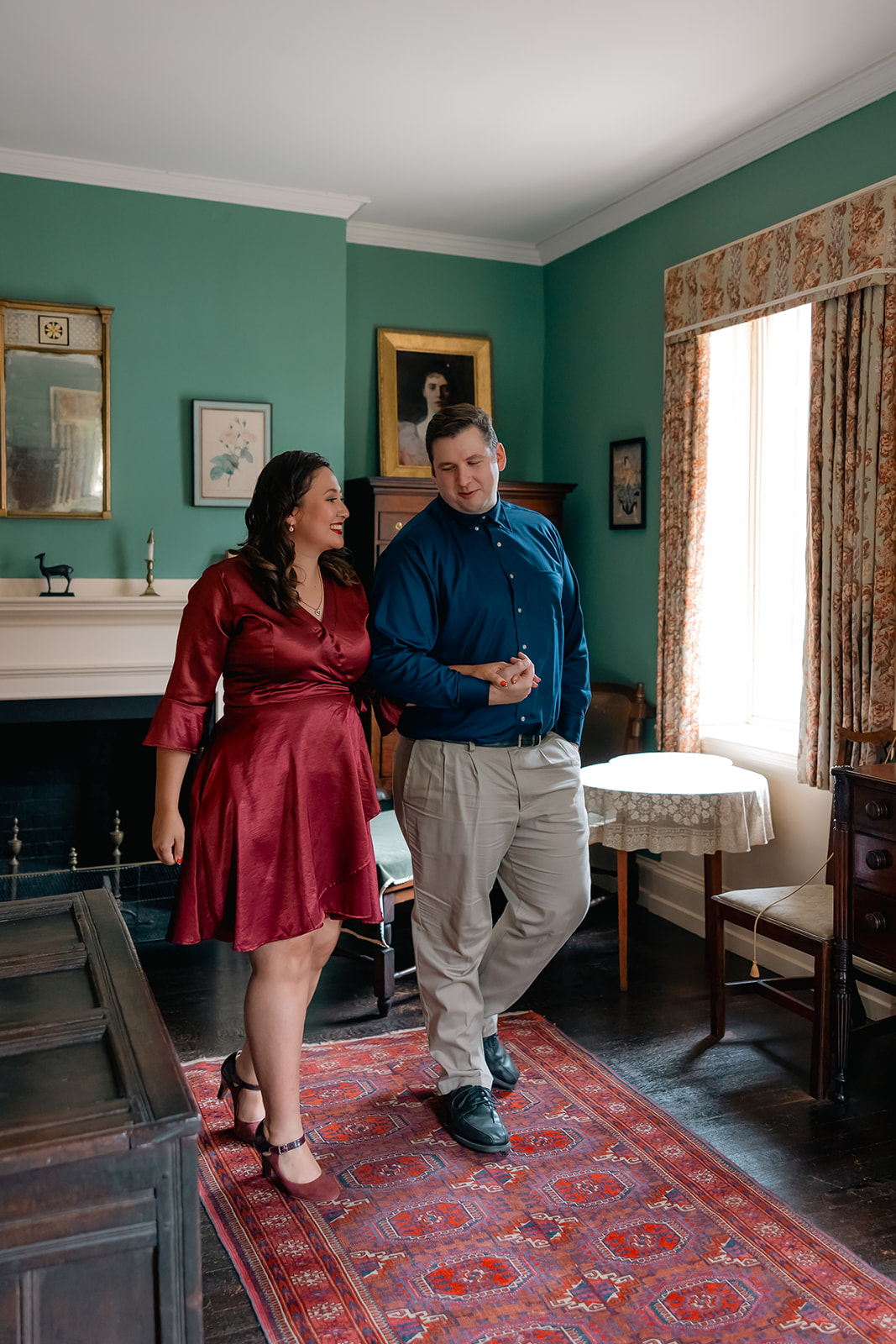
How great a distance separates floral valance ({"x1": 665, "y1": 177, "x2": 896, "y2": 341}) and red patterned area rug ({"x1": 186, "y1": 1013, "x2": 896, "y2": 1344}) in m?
2.62

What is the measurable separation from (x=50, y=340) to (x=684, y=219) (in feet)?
8.61

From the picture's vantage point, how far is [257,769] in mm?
2234

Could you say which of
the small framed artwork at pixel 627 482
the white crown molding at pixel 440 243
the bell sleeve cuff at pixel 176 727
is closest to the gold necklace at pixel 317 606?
the bell sleeve cuff at pixel 176 727

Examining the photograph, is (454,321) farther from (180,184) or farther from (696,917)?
(696,917)

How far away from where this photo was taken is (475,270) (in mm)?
5379

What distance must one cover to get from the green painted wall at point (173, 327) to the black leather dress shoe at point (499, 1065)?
2548mm

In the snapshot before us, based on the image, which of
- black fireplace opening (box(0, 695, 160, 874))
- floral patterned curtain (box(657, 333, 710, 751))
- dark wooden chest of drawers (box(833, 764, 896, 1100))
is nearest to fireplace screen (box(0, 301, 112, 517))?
black fireplace opening (box(0, 695, 160, 874))

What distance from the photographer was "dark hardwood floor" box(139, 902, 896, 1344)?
7.70 ft

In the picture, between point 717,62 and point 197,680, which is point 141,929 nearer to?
point 197,680

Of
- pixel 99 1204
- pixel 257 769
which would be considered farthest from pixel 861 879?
pixel 99 1204

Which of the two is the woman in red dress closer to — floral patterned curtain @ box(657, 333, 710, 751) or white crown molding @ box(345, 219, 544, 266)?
floral patterned curtain @ box(657, 333, 710, 751)

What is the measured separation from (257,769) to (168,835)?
0.76 feet

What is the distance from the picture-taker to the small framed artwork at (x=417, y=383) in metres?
5.18

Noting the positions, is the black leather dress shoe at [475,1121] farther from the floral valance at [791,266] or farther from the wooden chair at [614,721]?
the floral valance at [791,266]
